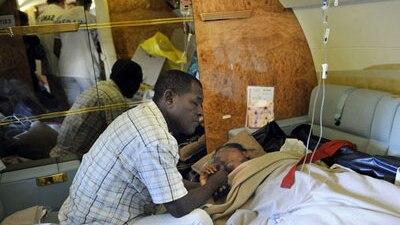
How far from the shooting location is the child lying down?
1.35 m

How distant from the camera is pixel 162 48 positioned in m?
2.38

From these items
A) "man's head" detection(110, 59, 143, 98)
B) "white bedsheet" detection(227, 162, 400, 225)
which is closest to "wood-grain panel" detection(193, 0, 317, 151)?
"man's head" detection(110, 59, 143, 98)

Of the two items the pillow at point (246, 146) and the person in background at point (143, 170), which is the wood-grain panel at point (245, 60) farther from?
the person in background at point (143, 170)

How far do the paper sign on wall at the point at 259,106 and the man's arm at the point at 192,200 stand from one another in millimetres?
899

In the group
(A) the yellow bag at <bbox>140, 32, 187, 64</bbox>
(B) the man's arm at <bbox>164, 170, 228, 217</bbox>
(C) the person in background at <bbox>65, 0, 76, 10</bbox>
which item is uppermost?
(C) the person in background at <bbox>65, 0, 76, 10</bbox>

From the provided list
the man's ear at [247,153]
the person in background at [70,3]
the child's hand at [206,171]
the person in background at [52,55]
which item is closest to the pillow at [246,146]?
the man's ear at [247,153]

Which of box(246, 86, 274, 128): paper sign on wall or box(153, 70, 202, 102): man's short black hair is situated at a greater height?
box(153, 70, 202, 102): man's short black hair

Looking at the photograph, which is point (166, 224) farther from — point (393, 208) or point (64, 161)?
point (64, 161)

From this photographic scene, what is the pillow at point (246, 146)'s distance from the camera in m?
2.11

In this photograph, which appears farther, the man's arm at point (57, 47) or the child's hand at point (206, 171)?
the man's arm at point (57, 47)

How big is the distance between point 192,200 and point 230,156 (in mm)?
656

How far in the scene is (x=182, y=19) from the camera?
2.34 meters

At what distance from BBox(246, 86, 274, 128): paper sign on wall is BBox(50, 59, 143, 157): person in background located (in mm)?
808

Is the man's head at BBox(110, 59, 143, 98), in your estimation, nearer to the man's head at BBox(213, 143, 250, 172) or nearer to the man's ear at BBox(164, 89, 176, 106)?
the man's head at BBox(213, 143, 250, 172)
